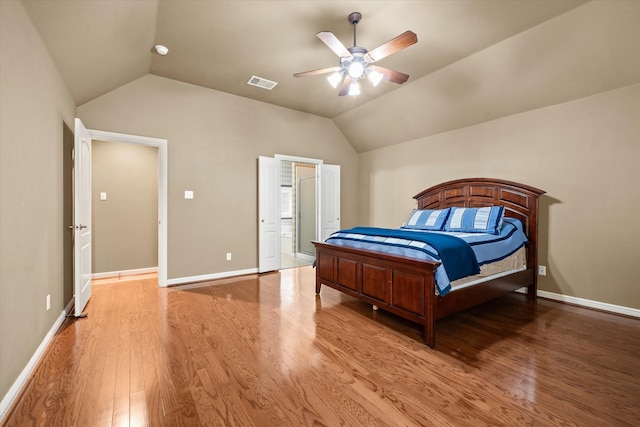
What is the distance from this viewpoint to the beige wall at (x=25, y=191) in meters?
1.68

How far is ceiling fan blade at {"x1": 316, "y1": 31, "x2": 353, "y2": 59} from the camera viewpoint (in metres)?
2.40

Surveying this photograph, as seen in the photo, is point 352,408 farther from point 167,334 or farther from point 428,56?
point 428,56

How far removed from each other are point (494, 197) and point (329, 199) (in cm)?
291

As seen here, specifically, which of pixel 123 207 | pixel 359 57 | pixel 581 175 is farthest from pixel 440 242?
pixel 123 207

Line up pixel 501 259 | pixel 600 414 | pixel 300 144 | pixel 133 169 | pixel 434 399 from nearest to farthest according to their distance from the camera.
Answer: pixel 600 414
pixel 434 399
pixel 501 259
pixel 133 169
pixel 300 144

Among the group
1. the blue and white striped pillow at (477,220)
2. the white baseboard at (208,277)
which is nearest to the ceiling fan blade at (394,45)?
the blue and white striped pillow at (477,220)

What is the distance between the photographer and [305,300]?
3.50m

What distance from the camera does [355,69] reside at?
9.46 feet

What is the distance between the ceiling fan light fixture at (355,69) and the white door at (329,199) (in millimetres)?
2873

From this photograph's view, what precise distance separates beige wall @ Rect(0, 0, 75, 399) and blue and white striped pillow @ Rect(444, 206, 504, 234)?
4.18 m

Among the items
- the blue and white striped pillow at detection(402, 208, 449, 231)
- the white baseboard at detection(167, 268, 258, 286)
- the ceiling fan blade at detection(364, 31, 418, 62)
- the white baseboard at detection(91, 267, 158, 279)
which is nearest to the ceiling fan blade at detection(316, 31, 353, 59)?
the ceiling fan blade at detection(364, 31, 418, 62)

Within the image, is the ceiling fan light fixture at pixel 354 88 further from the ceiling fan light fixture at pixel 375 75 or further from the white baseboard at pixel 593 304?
the white baseboard at pixel 593 304

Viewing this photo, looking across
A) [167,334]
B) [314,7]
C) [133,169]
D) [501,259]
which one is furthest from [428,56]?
[133,169]

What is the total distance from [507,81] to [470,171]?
4.34 feet
